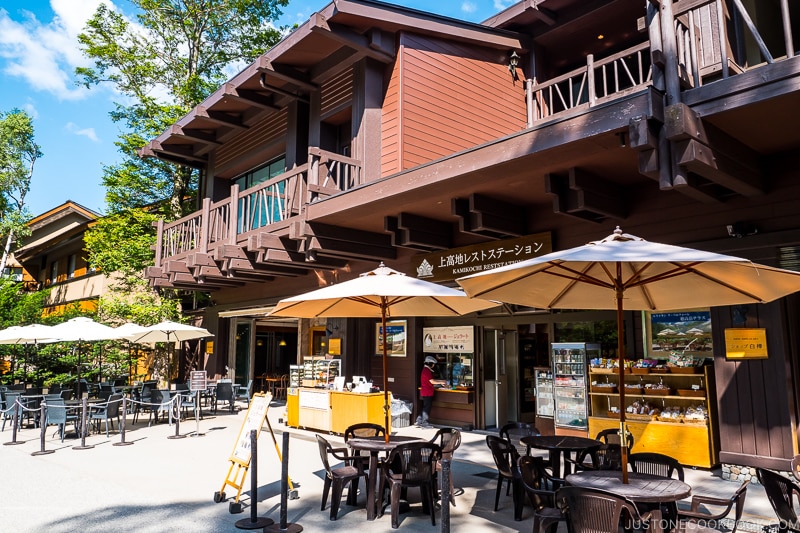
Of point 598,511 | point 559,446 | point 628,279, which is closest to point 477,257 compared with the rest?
point 559,446

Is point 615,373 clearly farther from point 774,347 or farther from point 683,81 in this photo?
point 683,81

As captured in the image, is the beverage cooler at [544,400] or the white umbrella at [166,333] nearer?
the beverage cooler at [544,400]

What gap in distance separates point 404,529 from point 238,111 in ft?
40.3

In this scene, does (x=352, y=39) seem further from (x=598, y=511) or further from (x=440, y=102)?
(x=598, y=511)

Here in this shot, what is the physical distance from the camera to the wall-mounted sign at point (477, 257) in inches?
350

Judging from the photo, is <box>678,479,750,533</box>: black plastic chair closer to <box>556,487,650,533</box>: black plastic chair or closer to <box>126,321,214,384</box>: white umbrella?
<box>556,487,650,533</box>: black plastic chair

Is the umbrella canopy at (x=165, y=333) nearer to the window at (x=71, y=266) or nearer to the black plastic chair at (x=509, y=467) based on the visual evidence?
the black plastic chair at (x=509, y=467)

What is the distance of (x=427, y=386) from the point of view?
10.9m

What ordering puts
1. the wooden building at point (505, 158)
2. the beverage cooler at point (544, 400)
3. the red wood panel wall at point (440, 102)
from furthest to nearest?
the red wood panel wall at point (440, 102) < the beverage cooler at point (544, 400) < the wooden building at point (505, 158)

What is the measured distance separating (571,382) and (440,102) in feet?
19.2

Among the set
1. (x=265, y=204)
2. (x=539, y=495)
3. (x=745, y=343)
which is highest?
(x=265, y=204)

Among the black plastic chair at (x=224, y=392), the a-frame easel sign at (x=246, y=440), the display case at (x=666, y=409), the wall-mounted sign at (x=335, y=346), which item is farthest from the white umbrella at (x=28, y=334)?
the display case at (x=666, y=409)

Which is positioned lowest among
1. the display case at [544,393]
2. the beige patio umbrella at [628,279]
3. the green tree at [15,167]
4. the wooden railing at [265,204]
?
the display case at [544,393]

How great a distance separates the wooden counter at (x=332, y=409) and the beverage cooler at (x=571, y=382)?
124 inches
